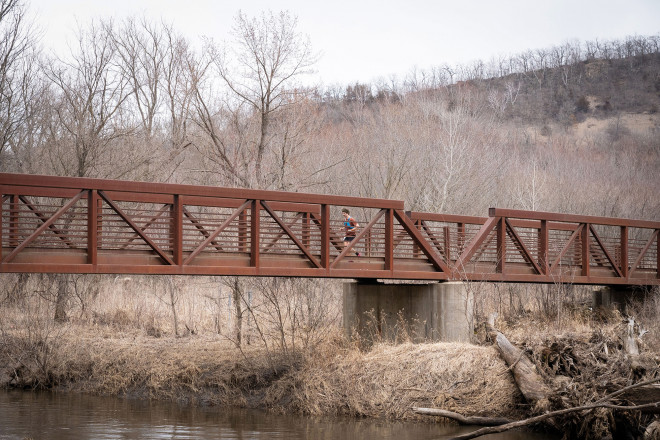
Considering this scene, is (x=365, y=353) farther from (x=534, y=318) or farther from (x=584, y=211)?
(x=584, y=211)

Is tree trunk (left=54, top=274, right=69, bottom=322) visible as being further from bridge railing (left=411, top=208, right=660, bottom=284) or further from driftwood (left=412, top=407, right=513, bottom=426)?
driftwood (left=412, top=407, right=513, bottom=426)

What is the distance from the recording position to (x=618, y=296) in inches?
1086

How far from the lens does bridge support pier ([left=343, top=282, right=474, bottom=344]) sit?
1992 centimetres

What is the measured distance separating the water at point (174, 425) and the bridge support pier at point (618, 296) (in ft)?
41.8

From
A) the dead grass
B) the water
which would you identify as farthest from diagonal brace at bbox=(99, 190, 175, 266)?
the dead grass

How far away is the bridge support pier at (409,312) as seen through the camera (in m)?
19.9

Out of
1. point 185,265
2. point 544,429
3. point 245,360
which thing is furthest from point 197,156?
point 544,429

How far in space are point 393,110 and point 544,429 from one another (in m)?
32.2

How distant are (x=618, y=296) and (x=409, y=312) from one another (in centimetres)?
1032

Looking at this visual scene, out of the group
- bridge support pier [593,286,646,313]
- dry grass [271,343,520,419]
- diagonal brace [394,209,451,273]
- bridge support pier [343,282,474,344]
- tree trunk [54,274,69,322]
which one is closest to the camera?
dry grass [271,343,520,419]

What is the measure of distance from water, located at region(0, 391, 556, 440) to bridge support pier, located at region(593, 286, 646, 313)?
12.7 meters

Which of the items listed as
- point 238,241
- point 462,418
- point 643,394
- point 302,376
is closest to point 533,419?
point 462,418

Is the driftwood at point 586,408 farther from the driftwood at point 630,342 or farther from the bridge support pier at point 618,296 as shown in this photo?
the bridge support pier at point 618,296

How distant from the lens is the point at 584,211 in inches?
1775
